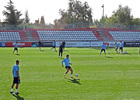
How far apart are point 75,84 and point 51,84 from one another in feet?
4.75

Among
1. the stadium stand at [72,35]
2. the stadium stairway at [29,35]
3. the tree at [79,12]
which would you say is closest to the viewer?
the stadium stairway at [29,35]

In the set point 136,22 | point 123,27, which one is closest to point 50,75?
point 123,27

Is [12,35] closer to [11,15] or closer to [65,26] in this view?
[65,26]

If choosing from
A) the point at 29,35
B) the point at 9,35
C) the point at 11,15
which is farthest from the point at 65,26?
the point at 11,15

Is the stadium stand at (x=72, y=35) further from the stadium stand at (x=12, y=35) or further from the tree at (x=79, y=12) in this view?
the tree at (x=79, y=12)

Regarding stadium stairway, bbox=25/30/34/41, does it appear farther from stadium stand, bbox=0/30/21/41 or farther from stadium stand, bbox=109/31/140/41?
stadium stand, bbox=109/31/140/41

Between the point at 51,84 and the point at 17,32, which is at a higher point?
the point at 17,32

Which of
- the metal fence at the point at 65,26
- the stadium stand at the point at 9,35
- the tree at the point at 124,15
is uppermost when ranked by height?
the tree at the point at 124,15

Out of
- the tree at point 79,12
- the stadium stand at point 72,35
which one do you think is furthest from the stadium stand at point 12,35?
the tree at point 79,12

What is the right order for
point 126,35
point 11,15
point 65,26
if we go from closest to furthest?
point 65,26 < point 126,35 < point 11,15

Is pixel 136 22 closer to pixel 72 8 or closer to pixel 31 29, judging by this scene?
pixel 72 8

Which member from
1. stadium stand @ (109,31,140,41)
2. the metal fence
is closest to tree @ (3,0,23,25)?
the metal fence

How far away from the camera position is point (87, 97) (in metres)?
9.54

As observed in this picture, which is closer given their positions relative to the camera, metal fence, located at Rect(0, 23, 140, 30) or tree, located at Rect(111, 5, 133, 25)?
metal fence, located at Rect(0, 23, 140, 30)
